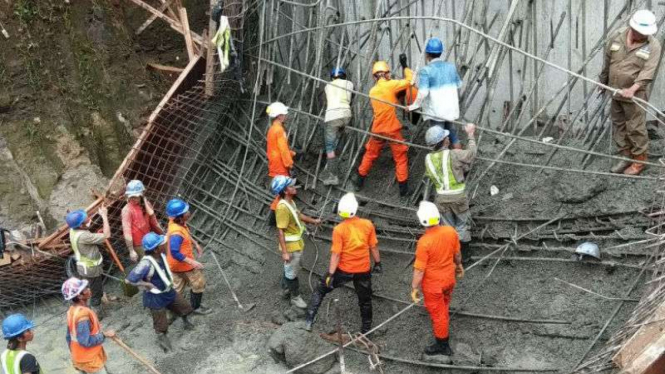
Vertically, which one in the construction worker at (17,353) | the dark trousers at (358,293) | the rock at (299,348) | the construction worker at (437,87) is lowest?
the rock at (299,348)

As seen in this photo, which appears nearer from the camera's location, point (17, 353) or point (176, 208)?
point (17, 353)

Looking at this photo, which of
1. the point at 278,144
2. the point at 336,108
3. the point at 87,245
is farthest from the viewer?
the point at 336,108

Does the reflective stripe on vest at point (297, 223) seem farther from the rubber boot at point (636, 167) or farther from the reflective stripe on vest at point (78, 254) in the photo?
the rubber boot at point (636, 167)

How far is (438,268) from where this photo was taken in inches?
317

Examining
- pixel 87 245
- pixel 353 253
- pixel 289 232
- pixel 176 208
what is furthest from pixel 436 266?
pixel 87 245

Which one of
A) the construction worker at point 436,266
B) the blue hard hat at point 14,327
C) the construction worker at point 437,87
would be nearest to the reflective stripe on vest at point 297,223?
the construction worker at point 436,266

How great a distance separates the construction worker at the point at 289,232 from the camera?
29.7ft

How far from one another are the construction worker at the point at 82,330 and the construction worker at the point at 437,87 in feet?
13.4

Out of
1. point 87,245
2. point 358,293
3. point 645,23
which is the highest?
point 645,23

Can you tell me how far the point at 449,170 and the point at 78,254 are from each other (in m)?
4.45

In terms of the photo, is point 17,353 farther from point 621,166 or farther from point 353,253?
point 621,166

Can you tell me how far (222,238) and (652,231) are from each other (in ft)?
18.2

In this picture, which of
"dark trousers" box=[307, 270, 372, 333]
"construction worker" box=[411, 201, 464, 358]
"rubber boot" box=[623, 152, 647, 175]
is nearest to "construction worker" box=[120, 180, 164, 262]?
"dark trousers" box=[307, 270, 372, 333]

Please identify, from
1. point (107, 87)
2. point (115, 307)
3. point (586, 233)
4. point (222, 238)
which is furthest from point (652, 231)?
point (107, 87)
